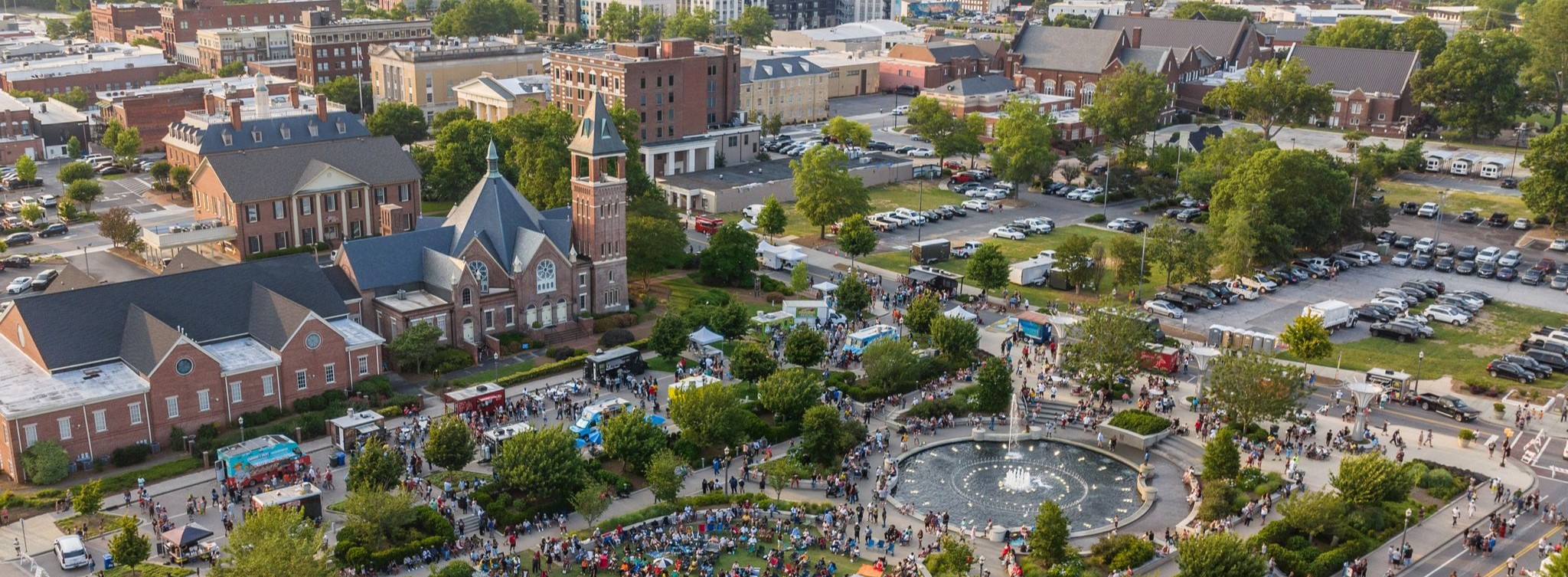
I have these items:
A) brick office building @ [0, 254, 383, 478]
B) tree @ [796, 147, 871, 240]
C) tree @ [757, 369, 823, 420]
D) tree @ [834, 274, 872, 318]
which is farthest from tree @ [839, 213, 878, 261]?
brick office building @ [0, 254, 383, 478]

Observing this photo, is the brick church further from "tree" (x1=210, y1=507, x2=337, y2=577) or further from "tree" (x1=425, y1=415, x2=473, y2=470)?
"tree" (x1=210, y1=507, x2=337, y2=577)

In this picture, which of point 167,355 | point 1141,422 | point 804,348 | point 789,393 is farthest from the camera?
point 804,348

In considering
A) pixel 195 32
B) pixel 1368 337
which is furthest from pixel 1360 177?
pixel 195 32

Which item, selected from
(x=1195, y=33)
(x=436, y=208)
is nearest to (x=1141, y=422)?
(x=436, y=208)

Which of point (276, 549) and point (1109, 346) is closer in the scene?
point (276, 549)

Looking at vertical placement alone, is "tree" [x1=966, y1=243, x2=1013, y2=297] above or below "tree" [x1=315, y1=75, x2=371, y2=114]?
below

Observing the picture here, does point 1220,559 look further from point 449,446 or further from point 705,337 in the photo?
point 705,337

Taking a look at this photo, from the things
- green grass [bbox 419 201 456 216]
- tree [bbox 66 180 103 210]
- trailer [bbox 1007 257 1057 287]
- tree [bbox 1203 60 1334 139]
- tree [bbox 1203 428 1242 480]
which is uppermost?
tree [bbox 1203 60 1334 139]
